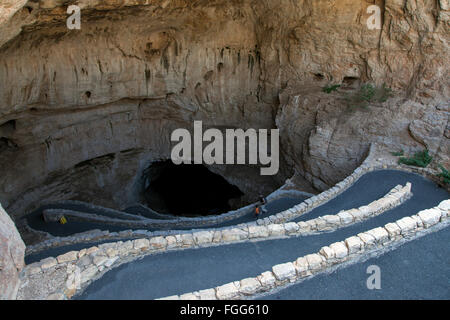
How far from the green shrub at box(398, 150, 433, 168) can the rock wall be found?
33.9ft

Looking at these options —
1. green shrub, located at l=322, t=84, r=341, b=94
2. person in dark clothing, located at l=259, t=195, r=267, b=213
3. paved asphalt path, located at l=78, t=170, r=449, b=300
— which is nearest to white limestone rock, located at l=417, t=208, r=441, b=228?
paved asphalt path, located at l=78, t=170, r=449, b=300

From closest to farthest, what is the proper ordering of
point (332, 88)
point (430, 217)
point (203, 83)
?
point (430, 217) → point (332, 88) → point (203, 83)

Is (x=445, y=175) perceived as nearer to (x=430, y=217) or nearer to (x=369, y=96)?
(x=430, y=217)

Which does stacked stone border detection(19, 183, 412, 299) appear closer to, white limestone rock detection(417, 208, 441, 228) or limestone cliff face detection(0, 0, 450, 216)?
white limestone rock detection(417, 208, 441, 228)

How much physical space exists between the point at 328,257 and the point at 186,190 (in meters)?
14.9

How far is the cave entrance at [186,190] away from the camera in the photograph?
18.1 metres

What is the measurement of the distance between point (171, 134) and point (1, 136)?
25.3ft

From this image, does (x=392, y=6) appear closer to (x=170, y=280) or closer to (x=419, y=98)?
(x=419, y=98)

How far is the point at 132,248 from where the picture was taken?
5.75 meters

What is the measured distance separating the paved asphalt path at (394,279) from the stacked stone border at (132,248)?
4.54 feet

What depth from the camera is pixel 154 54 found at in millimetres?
13758
